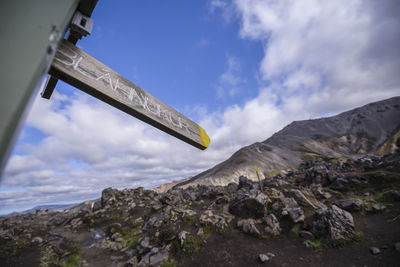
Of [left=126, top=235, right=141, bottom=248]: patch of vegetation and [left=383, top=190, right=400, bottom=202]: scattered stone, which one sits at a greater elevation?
[left=383, top=190, right=400, bottom=202]: scattered stone

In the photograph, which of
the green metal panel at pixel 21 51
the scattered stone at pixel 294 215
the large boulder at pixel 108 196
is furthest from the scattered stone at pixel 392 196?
the large boulder at pixel 108 196

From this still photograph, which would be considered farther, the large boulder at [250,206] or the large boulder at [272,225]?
the large boulder at [250,206]

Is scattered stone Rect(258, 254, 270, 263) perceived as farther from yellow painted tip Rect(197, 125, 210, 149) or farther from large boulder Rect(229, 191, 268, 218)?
yellow painted tip Rect(197, 125, 210, 149)

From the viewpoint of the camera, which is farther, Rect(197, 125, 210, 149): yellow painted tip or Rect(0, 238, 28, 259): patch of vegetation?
Rect(0, 238, 28, 259): patch of vegetation

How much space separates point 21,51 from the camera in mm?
806

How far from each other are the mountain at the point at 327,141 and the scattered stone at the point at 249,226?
40.8 metres

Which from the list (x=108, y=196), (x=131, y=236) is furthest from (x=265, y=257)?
(x=108, y=196)

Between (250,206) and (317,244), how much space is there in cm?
288

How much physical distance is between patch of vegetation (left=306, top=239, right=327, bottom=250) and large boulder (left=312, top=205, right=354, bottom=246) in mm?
195

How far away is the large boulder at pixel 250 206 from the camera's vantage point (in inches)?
311

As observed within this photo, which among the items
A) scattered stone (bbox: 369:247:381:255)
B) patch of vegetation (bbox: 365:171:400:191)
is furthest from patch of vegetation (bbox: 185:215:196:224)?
patch of vegetation (bbox: 365:171:400:191)

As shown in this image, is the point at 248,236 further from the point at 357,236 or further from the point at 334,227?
the point at 357,236

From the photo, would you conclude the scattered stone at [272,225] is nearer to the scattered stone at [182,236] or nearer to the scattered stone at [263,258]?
the scattered stone at [263,258]

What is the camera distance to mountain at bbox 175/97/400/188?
2283 inches
